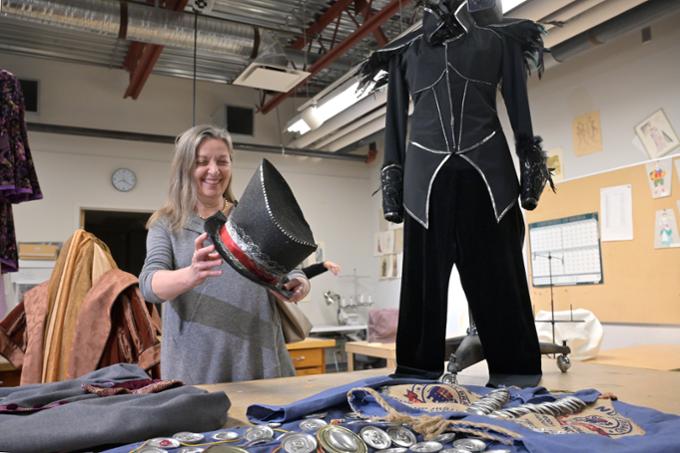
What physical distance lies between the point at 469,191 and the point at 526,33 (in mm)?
439

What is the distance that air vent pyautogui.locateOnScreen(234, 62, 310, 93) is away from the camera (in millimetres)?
4568

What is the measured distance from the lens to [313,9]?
5.18 meters

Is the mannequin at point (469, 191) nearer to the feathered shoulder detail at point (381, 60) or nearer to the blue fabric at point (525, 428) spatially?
the feathered shoulder detail at point (381, 60)

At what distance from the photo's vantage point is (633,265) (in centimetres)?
404

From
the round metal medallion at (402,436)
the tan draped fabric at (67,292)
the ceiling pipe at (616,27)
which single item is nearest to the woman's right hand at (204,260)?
the round metal medallion at (402,436)

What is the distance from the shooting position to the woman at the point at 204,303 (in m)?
1.53

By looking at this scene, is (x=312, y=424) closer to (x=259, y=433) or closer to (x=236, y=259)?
(x=259, y=433)

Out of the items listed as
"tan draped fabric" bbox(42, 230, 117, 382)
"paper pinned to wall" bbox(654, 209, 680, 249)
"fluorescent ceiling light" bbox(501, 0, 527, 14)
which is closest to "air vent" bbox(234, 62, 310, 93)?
"fluorescent ceiling light" bbox(501, 0, 527, 14)

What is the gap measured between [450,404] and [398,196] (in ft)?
2.22

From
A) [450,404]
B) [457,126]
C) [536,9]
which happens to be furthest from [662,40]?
[450,404]

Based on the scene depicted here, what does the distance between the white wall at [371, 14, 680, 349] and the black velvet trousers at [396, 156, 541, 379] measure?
2958mm

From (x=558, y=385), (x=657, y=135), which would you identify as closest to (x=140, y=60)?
(x=657, y=135)

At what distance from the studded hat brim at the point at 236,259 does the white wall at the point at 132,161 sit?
5.32 meters

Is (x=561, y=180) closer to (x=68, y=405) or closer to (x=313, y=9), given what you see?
(x=313, y=9)
